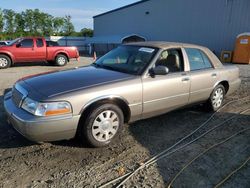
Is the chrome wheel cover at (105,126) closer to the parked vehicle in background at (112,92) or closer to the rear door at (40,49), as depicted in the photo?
the parked vehicle in background at (112,92)

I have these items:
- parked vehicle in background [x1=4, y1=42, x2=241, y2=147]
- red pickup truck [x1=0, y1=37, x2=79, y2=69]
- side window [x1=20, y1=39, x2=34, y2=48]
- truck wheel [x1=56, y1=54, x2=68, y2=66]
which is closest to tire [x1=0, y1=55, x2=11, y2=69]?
red pickup truck [x1=0, y1=37, x2=79, y2=69]

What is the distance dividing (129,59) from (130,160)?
6.46 feet

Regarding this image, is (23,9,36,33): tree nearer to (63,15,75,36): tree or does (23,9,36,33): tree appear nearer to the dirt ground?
Answer: (63,15,75,36): tree

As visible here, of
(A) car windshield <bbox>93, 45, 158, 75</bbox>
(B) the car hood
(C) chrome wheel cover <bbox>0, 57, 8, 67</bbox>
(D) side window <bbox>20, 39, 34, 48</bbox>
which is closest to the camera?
(B) the car hood

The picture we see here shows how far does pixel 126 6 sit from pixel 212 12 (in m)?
14.2

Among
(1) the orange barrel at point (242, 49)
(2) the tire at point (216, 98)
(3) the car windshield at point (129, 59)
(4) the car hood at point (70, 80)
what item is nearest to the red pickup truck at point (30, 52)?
(3) the car windshield at point (129, 59)

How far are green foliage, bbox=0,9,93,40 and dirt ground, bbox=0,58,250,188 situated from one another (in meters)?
60.7

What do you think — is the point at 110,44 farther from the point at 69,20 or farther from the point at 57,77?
the point at 69,20

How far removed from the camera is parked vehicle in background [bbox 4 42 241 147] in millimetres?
3348

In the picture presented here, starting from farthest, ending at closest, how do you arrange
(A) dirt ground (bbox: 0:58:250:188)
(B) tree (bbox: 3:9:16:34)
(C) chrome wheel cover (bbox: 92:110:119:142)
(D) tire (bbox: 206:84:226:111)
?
1. (B) tree (bbox: 3:9:16:34)
2. (D) tire (bbox: 206:84:226:111)
3. (C) chrome wheel cover (bbox: 92:110:119:142)
4. (A) dirt ground (bbox: 0:58:250:188)

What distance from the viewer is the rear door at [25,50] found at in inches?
506

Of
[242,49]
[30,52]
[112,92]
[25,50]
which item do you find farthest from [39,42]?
[242,49]

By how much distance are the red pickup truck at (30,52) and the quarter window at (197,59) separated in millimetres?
10257

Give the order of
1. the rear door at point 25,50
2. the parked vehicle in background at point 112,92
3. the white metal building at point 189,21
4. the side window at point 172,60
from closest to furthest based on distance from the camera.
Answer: the parked vehicle in background at point 112,92 → the side window at point 172,60 → the rear door at point 25,50 → the white metal building at point 189,21
